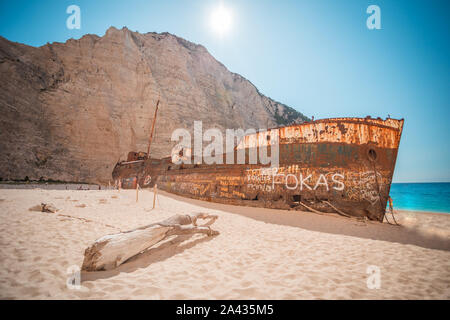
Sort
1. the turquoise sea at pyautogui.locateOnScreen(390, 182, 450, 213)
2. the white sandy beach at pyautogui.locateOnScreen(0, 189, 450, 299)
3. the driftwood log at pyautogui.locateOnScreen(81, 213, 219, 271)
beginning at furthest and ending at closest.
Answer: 1. the turquoise sea at pyautogui.locateOnScreen(390, 182, 450, 213)
2. the driftwood log at pyautogui.locateOnScreen(81, 213, 219, 271)
3. the white sandy beach at pyautogui.locateOnScreen(0, 189, 450, 299)

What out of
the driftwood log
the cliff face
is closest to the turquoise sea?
the driftwood log

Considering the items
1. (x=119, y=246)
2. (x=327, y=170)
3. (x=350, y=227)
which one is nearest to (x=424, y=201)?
(x=327, y=170)

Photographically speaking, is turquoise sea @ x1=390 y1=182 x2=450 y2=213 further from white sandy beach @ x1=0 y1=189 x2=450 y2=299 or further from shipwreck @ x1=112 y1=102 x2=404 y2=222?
white sandy beach @ x1=0 y1=189 x2=450 y2=299

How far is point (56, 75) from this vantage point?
23.2m

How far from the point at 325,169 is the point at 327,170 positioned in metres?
0.07

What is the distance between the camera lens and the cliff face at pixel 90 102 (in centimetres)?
1942

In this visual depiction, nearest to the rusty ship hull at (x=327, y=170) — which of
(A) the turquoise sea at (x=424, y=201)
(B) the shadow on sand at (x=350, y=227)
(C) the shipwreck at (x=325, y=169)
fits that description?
(C) the shipwreck at (x=325, y=169)

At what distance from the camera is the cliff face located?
63.7 feet

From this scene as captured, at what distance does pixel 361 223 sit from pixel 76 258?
660 cm

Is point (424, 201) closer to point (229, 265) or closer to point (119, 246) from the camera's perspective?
point (229, 265)

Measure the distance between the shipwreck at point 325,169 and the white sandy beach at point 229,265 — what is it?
165 cm

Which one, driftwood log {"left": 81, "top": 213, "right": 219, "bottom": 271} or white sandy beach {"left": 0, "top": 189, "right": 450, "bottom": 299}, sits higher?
driftwood log {"left": 81, "top": 213, "right": 219, "bottom": 271}

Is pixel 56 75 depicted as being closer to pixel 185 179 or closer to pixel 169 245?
pixel 185 179
